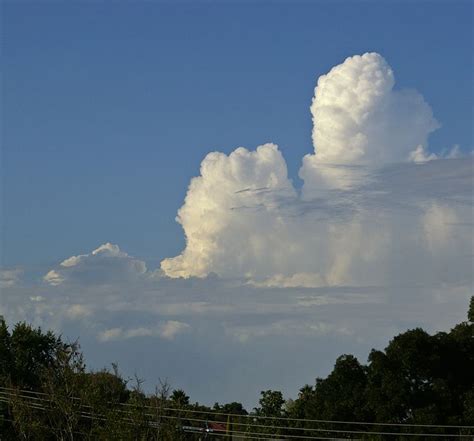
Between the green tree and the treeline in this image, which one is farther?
the green tree

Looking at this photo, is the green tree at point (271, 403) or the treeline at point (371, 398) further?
the green tree at point (271, 403)

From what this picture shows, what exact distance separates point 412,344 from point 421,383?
131 inches

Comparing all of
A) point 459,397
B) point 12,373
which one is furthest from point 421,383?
point 12,373

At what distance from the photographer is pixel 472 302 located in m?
86.4

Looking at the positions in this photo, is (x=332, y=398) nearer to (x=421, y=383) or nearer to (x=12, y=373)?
(x=421, y=383)

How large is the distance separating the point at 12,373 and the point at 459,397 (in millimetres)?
48733

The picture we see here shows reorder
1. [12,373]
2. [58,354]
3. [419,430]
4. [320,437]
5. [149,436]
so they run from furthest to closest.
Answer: [12,373] → [320,437] → [419,430] → [58,354] → [149,436]

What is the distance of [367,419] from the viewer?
→ 83.1 metres

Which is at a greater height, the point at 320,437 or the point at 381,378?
the point at 381,378

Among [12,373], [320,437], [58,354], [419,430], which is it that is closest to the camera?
[58,354]

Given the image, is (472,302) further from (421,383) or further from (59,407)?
(59,407)

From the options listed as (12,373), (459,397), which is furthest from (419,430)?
(12,373)

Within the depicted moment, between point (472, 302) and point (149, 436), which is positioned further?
point (472, 302)

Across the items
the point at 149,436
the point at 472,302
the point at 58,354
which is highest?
the point at 472,302
